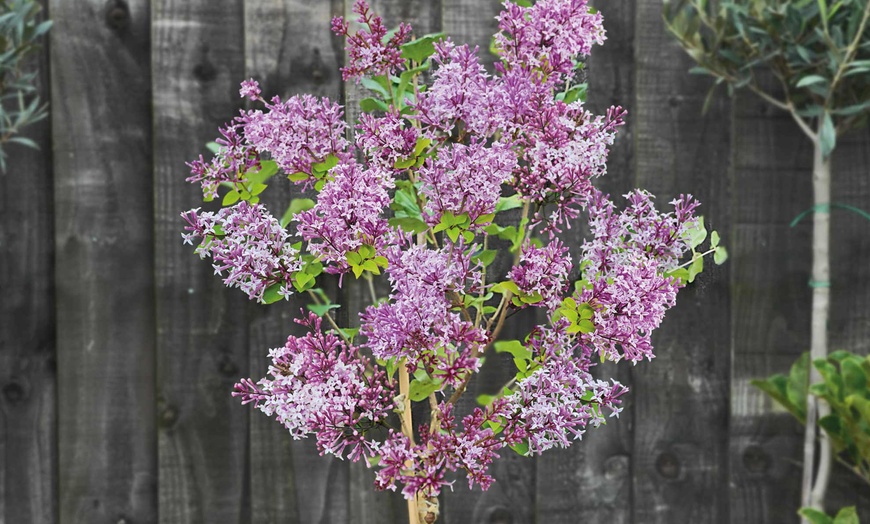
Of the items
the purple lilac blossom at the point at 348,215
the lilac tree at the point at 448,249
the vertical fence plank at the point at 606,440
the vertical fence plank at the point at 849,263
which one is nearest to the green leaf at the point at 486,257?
the lilac tree at the point at 448,249

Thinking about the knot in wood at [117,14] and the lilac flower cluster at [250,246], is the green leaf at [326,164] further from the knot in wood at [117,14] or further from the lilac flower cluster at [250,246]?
the knot in wood at [117,14]

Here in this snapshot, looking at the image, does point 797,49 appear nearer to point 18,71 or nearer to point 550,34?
point 550,34

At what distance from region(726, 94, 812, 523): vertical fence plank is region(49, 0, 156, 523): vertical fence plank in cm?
101

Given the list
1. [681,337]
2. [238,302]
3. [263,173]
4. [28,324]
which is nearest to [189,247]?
[238,302]

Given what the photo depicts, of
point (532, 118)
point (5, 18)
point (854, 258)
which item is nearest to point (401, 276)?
point (532, 118)

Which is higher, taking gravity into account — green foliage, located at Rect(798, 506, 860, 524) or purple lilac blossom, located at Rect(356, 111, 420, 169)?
purple lilac blossom, located at Rect(356, 111, 420, 169)

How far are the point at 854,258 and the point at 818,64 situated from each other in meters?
0.42

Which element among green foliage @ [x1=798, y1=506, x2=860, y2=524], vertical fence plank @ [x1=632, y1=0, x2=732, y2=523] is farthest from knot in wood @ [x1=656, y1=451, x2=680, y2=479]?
green foliage @ [x1=798, y1=506, x2=860, y2=524]

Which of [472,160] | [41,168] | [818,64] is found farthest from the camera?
[41,168]

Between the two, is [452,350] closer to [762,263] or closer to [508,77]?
[508,77]

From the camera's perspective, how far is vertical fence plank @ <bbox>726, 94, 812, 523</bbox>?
1691 millimetres

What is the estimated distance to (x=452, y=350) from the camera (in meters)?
0.76

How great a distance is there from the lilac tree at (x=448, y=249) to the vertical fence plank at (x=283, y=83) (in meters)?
0.73

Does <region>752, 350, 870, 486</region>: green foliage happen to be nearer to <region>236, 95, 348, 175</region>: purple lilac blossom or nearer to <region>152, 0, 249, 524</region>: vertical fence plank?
<region>152, 0, 249, 524</region>: vertical fence plank
